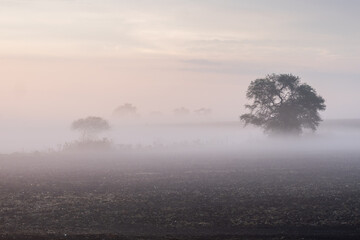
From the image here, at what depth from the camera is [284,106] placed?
8588 centimetres

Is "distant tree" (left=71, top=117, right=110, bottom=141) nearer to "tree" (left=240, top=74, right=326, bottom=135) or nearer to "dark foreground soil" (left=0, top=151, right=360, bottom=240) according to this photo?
"tree" (left=240, top=74, right=326, bottom=135)

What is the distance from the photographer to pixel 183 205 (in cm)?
2706

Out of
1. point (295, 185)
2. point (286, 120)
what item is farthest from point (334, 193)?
point (286, 120)

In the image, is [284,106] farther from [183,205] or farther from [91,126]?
[183,205]

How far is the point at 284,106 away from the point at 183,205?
62.7 metres

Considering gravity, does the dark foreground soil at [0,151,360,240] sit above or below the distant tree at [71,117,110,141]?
below

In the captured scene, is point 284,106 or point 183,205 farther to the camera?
point 284,106

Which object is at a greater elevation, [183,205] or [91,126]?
[91,126]

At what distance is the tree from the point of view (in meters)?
85.6

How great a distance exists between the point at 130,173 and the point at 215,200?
719 inches

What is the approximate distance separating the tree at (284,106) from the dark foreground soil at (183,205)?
4164 centimetres

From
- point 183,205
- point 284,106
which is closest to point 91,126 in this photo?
point 284,106

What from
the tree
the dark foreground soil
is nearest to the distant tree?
the tree

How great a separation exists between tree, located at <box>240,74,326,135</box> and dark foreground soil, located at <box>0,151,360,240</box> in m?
41.6
